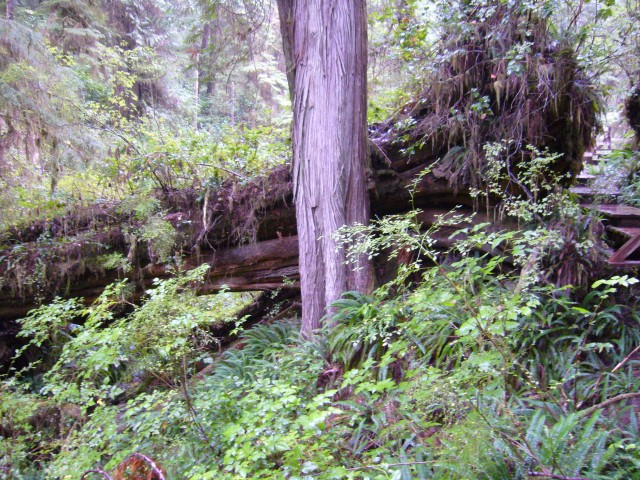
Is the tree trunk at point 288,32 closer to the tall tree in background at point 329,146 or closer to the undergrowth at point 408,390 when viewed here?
the tall tree in background at point 329,146

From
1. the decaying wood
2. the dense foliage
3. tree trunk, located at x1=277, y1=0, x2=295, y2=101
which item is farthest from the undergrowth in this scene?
tree trunk, located at x1=277, y1=0, x2=295, y2=101

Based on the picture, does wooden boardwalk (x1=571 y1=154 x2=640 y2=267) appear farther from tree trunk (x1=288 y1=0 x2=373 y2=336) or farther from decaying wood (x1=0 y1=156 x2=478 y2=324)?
tree trunk (x1=288 y1=0 x2=373 y2=336)

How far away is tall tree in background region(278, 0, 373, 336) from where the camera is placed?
16.5 ft

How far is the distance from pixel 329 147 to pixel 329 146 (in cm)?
1

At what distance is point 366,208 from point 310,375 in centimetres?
220

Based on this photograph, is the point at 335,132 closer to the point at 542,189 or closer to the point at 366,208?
the point at 366,208

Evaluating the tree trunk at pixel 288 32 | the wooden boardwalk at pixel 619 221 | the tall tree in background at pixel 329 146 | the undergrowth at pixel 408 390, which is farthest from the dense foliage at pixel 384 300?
the tree trunk at pixel 288 32

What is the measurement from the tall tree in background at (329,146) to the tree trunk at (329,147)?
11 mm

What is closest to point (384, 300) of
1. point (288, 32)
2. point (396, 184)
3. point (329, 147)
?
→ point (396, 184)

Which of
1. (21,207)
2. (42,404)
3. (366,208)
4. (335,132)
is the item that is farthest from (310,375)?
(21,207)

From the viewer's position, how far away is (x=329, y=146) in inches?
200

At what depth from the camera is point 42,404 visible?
17.4 feet

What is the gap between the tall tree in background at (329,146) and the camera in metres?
5.03

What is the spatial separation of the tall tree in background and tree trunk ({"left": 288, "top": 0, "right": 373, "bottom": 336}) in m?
0.01
